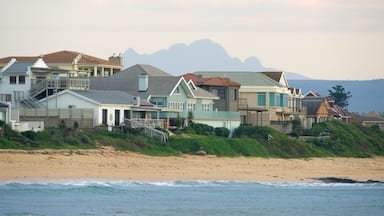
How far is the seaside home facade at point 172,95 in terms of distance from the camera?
7056 cm

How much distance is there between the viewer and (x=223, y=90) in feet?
262

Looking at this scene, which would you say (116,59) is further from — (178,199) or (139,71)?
(178,199)

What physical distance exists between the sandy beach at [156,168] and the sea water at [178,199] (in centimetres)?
100

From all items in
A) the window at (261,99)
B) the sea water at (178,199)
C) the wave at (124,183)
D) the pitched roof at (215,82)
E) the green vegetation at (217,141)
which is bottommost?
the sea water at (178,199)

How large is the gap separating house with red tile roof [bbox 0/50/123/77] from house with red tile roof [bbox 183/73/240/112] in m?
7.98

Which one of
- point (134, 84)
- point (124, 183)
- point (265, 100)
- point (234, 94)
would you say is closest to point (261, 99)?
point (265, 100)

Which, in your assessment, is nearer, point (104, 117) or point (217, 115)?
point (104, 117)

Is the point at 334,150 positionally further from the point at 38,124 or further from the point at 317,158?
the point at 38,124

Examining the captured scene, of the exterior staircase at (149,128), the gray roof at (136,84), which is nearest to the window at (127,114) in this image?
the exterior staircase at (149,128)

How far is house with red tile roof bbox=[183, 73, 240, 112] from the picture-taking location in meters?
79.2

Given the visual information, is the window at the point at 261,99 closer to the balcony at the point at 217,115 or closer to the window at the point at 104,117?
the balcony at the point at 217,115

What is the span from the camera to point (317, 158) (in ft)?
225

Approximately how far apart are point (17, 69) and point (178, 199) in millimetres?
21832

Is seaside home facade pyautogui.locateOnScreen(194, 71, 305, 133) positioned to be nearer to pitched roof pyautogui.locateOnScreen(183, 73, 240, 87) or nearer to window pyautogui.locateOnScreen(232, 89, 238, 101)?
window pyautogui.locateOnScreen(232, 89, 238, 101)
